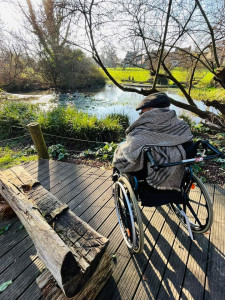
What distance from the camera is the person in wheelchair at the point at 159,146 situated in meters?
1.06

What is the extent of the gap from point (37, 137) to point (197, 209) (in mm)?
2639

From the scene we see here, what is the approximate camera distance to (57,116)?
14.6ft

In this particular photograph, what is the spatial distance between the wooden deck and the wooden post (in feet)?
4.75

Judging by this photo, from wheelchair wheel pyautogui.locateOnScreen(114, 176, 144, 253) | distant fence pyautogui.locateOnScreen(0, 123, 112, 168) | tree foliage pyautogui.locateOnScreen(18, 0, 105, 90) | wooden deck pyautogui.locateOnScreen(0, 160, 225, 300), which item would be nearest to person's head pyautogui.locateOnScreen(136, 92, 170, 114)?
wheelchair wheel pyautogui.locateOnScreen(114, 176, 144, 253)

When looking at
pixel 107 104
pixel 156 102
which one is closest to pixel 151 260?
pixel 156 102

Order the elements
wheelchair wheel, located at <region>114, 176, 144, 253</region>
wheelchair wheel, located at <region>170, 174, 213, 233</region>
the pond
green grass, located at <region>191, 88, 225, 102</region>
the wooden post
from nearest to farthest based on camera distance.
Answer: wheelchair wheel, located at <region>170, 174, 213, 233</region> → wheelchair wheel, located at <region>114, 176, 144, 253</region> → the wooden post → green grass, located at <region>191, 88, 225, 102</region> → the pond

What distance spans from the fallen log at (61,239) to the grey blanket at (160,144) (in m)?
0.52

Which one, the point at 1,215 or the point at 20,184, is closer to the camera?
the point at 20,184

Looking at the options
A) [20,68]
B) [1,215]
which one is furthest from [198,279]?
[20,68]

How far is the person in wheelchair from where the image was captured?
3.49 ft

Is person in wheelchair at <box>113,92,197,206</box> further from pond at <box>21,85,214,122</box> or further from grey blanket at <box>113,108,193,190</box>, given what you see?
pond at <box>21,85,214,122</box>

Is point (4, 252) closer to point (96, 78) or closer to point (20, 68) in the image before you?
point (20, 68)

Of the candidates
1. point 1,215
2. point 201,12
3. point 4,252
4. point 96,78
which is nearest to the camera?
point 4,252

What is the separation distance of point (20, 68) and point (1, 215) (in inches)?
403
